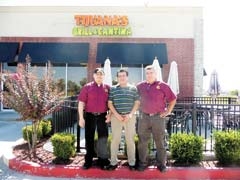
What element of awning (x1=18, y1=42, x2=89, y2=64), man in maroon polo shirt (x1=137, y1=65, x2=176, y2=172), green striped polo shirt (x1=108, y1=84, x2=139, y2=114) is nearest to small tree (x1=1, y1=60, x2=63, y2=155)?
green striped polo shirt (x1=108, y1=84, x2=139, y2=114)

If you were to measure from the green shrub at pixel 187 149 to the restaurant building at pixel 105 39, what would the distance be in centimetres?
1164

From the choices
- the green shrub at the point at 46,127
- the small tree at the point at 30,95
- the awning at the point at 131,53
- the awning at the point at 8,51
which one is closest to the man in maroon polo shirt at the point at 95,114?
the small tree at the point at 30,95

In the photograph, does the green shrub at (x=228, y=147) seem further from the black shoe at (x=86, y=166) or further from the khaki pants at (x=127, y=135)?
the black shoe at (x=86, y=166)

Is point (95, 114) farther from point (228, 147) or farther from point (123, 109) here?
point (228, 147)

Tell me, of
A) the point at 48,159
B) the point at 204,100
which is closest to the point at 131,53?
A: the point at 204,100

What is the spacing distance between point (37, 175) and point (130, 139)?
186 cm

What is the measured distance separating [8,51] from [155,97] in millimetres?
14566

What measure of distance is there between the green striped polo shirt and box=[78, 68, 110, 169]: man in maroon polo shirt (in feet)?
0.76

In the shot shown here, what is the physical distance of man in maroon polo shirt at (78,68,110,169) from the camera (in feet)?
23.1

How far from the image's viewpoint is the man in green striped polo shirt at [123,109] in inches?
272

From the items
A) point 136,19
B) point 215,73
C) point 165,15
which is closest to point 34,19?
point 136,19

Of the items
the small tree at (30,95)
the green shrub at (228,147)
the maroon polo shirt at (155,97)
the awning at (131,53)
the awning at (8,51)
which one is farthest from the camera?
the awning at (8,51)

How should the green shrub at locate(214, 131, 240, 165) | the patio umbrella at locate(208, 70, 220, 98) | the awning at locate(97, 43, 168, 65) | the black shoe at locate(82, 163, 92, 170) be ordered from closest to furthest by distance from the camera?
1. the black shoe at locate(82, 163, 92, 170)
2. the green shrub at locate(214, 131, 240, 165)
3. the awning at locate(97, 43, 168, 65)
4. the patio umbrella at locate(208, 70, 220, 98)

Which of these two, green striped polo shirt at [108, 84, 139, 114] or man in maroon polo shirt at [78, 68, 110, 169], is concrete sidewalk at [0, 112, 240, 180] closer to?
man in maroon polo shirt at [78, 68, 110, 169]
